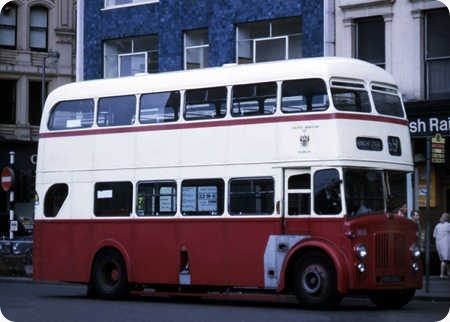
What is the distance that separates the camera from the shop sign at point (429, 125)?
30.1m

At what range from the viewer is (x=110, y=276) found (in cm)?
2459

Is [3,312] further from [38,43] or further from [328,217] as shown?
[38,43]

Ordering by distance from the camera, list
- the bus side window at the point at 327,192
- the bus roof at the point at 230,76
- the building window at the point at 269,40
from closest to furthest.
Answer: the bus side window at the point at 327,192
the bus roof at the point at 230,76
the building window at the point at 269,40

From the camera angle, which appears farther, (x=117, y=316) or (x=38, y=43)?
(x=38, y=43)

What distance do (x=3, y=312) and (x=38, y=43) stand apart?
3735 centimetres

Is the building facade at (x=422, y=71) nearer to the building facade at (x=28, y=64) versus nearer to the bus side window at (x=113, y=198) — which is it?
the bus side window at (x=113, y=198)

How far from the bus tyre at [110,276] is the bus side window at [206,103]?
3.50 meters

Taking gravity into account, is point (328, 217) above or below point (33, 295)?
above

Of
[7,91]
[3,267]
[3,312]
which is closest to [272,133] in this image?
[3,312]

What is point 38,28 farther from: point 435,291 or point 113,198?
point 435,291

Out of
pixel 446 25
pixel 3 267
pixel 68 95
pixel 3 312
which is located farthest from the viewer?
pixel 3 267

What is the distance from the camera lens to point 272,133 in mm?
21594

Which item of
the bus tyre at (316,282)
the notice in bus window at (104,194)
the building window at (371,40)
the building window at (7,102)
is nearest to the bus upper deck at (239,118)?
the notice in bus window at (104,194)

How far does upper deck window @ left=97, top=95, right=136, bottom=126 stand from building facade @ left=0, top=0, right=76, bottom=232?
97.4 ft
